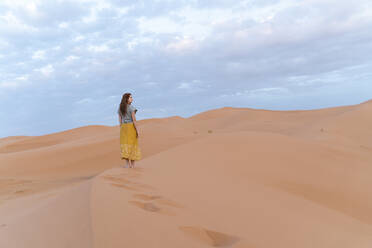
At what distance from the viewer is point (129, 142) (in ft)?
22.7

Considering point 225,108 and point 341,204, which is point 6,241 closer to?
point 341,204

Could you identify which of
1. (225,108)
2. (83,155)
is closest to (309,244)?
(83,155)

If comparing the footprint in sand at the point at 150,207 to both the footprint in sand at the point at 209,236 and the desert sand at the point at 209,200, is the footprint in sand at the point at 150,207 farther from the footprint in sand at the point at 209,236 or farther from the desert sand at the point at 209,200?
the footprint in sand at the point at 209,236

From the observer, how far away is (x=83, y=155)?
1152cm

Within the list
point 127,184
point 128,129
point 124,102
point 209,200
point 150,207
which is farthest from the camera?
point 128,129

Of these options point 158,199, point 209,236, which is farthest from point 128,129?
point 209,236

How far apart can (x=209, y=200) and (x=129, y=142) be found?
9.99ft

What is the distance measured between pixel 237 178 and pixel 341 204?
6.15 ft

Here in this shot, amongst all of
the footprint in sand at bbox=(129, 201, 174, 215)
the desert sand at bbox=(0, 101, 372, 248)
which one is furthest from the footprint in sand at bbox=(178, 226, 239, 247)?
the footprint in sand at bbox=(129, 201, 174, 215)

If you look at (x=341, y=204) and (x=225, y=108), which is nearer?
(x=341, y=204)

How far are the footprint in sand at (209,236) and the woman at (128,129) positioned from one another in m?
3.84

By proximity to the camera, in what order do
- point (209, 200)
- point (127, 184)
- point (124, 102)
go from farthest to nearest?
point (124, 102) → point (127, 184) → point (209, 200)

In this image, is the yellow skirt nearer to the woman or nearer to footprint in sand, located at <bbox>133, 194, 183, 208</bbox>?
the woman

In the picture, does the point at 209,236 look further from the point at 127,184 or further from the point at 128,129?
the point at 128,129
